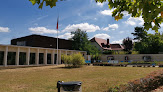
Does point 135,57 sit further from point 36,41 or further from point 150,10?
point 150,10

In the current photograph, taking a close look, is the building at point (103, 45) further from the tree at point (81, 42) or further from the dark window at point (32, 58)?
the dark window at point (32, 58)

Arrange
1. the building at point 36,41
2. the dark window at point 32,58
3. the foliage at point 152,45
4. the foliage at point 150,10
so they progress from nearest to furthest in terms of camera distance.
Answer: the foliage at point 150,10 → the dark window at point 32,58 → the building at point 36,41 → the foliage at point 152,45

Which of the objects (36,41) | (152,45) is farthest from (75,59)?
(152,45)

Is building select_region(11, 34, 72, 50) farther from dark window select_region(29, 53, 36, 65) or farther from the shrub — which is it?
the shrub

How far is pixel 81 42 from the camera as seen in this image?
41.7 metres

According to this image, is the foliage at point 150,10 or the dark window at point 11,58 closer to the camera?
the foliage at point 150,10

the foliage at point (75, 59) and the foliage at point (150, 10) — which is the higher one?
the foliage at point (150, 10)

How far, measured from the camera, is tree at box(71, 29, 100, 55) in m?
40.3

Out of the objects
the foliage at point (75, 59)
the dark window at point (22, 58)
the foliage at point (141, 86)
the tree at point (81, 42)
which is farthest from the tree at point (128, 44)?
the foliage at point (141, 86)

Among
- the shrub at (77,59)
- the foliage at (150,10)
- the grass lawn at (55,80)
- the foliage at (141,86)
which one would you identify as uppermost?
the foliage at (150,10)

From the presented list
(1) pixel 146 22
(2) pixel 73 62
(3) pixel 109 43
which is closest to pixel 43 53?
(2) pixel 73 62

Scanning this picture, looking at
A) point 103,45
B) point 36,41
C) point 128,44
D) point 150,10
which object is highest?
point 103,45

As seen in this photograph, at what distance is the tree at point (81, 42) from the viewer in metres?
40.3

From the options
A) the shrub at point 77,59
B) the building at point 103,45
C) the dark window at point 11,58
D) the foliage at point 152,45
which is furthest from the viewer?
the building at point 103,45
